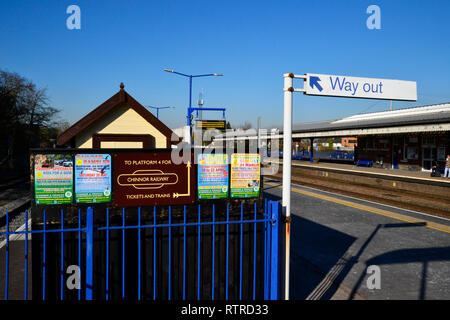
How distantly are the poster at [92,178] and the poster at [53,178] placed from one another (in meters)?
0.09

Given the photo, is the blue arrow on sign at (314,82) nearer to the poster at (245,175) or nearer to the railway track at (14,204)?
the poster at (245,175)

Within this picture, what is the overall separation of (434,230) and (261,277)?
8431 mm

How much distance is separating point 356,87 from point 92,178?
3618 mm

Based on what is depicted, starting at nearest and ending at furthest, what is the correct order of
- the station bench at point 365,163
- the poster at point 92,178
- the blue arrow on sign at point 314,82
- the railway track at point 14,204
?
the poster at point 92,178
the blue arrow on sign at point 314,82
the railway track at point 14,204
the station bench at point 365,163

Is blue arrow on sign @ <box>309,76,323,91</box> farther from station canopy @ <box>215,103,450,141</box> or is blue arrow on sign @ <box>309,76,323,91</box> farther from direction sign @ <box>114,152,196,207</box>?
station canopy @ <box>215,103,450,141</box>

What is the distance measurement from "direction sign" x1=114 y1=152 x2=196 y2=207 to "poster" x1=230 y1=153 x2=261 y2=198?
1.94 ft

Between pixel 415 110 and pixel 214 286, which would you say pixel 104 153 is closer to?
pixel 214 286

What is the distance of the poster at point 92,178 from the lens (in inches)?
157

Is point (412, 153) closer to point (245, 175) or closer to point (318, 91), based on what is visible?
point (318, 91)

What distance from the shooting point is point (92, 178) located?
403cm

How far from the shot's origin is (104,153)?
4062 mm

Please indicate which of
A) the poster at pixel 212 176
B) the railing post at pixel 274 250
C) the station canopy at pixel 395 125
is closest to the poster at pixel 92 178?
the poster at pixel 212 176
